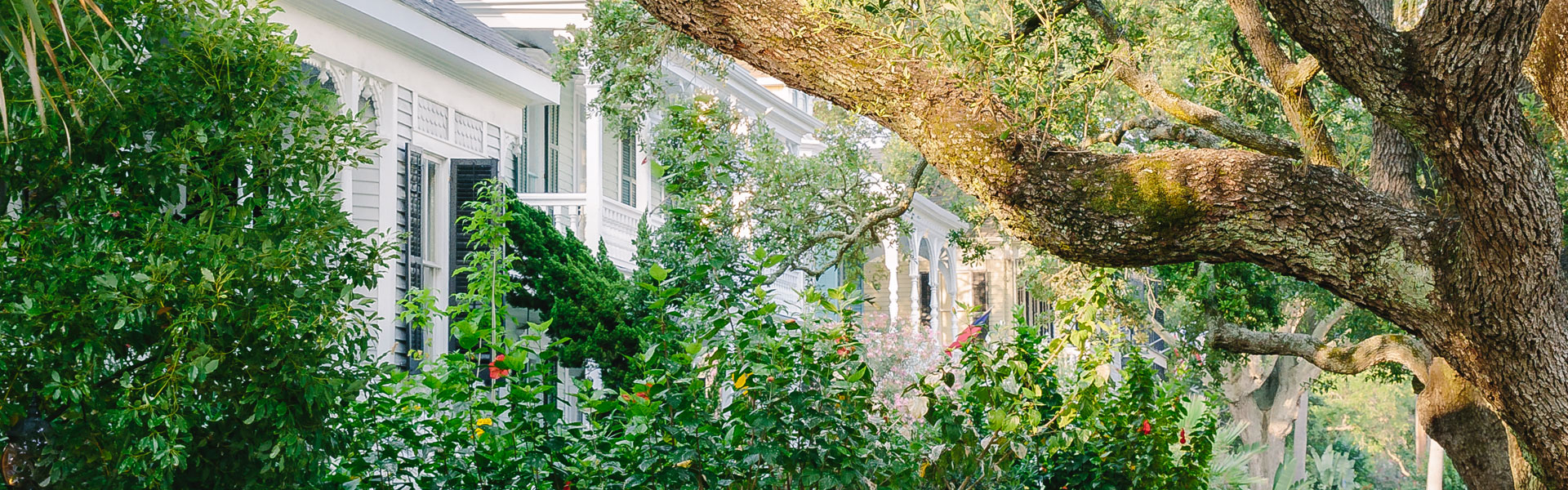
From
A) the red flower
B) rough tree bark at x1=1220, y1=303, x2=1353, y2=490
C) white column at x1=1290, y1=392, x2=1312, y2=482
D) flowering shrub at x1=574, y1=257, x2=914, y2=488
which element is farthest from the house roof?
white column at x1=1290, y1=392, x2=1312, y2=482

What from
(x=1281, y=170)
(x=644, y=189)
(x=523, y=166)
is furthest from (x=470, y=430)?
(x=644, y=189)

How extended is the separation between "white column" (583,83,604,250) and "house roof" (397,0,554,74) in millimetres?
1859

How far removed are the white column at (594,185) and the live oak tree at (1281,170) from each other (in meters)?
9.34

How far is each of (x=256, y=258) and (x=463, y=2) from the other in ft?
36.1

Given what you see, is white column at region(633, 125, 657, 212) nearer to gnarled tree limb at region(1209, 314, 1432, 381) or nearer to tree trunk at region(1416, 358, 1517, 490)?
gnarled tree limb at region(1209, 314, 1432, 381)

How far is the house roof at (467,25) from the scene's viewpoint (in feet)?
33.6

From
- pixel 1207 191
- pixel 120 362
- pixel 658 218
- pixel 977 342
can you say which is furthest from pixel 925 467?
pixel 658 218

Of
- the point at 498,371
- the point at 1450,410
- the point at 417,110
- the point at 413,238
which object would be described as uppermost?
the point at 417,110

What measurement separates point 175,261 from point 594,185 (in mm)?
9974

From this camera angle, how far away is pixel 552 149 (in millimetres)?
15648

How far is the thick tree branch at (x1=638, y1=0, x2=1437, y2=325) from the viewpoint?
407cm

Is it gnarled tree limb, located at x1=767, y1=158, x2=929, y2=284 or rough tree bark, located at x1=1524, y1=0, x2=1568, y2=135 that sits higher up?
gnarled tree limb, located at x1=767, y1=158, x2=929, y2=284

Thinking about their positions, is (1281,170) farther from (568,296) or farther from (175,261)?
(568,296)

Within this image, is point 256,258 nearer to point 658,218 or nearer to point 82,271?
point 82,271
